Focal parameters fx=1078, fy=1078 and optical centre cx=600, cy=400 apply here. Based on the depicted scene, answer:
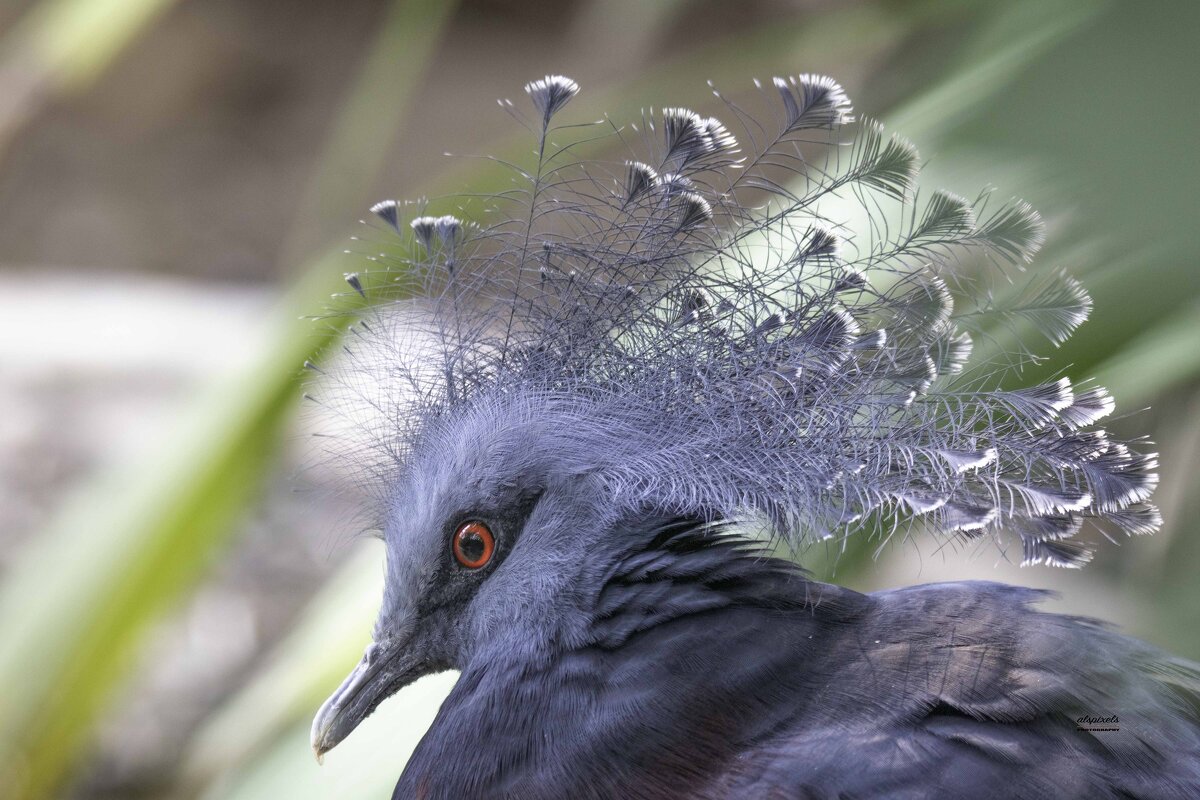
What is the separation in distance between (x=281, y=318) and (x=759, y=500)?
892mm

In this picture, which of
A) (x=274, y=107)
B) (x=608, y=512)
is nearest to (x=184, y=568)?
(x=608, y=512)

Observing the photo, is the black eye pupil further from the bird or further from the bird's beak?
the bird's beak

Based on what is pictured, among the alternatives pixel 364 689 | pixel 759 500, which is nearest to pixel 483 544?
pixel 364 689

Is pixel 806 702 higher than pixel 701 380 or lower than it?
lower

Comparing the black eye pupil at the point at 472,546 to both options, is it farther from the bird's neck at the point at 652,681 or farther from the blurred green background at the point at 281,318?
the blurred green background at the point at 281,318

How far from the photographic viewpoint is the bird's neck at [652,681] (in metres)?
1.04

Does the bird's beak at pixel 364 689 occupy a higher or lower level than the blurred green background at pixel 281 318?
lower

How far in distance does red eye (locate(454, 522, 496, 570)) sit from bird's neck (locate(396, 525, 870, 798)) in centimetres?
12

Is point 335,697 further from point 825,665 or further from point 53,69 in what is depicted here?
point 53,69

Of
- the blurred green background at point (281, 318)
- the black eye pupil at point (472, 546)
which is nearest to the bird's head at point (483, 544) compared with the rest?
the black eye pupil at point (472, 546)

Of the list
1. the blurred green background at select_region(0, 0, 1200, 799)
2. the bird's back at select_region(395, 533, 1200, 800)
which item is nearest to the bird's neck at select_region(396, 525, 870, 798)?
the bird's back at select_region(395, 533, 1200, 800)

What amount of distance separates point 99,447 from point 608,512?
2.81 m

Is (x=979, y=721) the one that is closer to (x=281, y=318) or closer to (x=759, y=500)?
(x=759, y=500)

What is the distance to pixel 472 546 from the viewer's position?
4.02 feet
